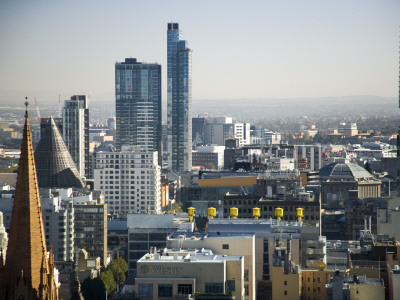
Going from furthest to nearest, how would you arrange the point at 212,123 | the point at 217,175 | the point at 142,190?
the point at 212,123
the point at 142,190
the point at 217,175

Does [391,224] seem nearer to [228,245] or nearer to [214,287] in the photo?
[228,245]

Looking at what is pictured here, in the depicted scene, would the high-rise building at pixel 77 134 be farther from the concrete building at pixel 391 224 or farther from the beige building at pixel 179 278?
the beige building at pixel 179 278

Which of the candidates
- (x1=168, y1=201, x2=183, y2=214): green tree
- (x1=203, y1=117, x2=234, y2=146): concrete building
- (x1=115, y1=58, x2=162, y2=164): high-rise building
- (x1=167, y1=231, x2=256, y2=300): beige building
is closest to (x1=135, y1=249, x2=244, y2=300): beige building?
(x1=167, y1=231, x2=256, y2=300): beige building

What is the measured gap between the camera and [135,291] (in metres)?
33.6

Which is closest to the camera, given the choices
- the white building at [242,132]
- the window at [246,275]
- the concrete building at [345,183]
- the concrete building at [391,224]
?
the window at [246,275]

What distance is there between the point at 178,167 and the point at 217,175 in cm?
5465

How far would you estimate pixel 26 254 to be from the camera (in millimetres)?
20250

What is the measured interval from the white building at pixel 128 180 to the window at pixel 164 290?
54660mm

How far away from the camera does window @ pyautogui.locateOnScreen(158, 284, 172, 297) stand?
108 feet

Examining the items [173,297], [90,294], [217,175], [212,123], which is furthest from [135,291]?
[212,123]

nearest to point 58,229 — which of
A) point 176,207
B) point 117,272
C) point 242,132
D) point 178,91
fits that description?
point 117,272

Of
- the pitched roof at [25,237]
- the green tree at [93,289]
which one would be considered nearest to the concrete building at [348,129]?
the green tree at [93,289]

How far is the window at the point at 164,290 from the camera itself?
3306 cm

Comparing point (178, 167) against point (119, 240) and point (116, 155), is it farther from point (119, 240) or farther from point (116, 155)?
point (119, 240)
